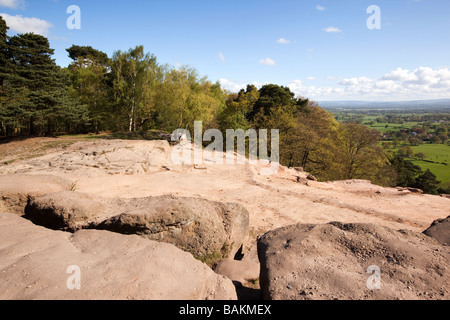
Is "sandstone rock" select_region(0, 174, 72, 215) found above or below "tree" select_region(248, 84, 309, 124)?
below

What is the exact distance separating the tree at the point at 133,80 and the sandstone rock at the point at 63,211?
25.8m

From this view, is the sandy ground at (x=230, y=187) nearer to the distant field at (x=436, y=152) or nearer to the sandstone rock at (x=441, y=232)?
the sandstone rock at (x=441, y=232)

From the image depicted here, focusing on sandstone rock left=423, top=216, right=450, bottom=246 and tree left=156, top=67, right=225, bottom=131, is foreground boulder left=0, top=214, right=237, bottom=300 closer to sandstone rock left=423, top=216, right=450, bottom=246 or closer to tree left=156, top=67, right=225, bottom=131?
sandstone rock left=423, top=216, right=450, bottom=246

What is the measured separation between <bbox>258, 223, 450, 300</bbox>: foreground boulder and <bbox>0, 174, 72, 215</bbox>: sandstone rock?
24.9 feet

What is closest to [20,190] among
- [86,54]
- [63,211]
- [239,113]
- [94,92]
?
[63,211]

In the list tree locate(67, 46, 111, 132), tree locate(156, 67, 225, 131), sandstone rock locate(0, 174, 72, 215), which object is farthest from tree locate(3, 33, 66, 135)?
sandstone rock locate(0, 174, 72, 215)

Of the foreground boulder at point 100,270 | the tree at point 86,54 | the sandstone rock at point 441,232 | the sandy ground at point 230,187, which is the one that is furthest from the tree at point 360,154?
the tree at point 86,54

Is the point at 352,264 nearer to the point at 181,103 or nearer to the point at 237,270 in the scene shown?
the point at 237,270

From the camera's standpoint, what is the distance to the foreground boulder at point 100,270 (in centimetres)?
353

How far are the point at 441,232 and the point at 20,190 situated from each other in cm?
1194

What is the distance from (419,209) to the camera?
12.8m

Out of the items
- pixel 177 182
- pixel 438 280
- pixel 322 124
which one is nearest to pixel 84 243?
pixel 438 280

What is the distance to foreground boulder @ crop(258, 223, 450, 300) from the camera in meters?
3.70
